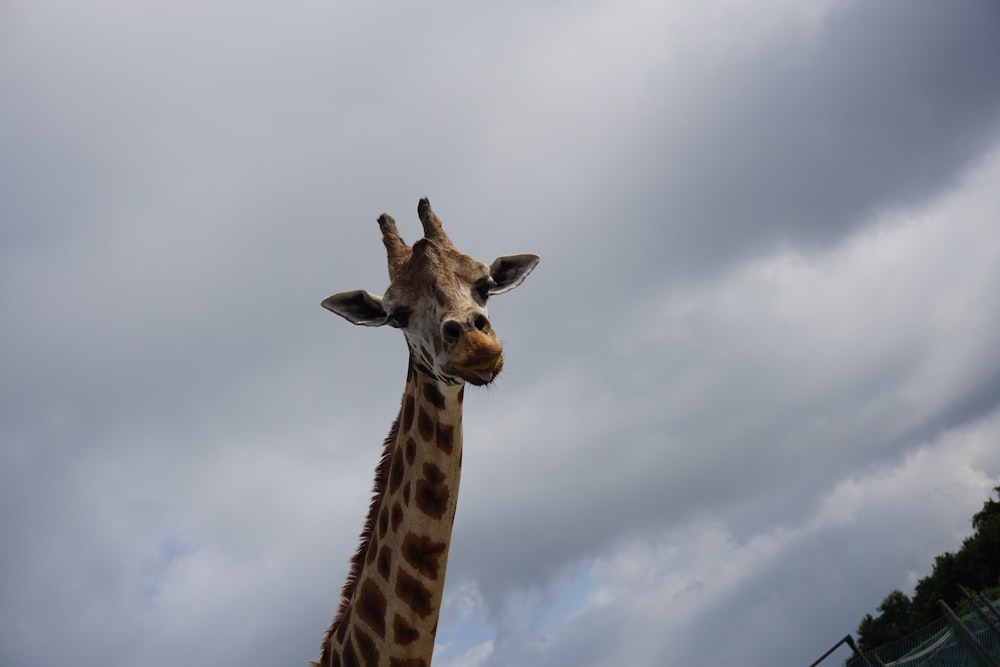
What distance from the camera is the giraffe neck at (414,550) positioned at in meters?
7.88

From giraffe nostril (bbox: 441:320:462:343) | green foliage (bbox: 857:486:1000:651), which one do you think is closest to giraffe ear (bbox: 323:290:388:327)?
giraffe nostril (bbox: 441:320:462:343)

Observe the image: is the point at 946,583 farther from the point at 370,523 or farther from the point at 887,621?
the point at 370,523

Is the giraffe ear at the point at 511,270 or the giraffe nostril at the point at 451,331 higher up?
the giraffe ear at the point at 511,270

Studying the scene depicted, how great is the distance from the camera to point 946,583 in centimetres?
5359

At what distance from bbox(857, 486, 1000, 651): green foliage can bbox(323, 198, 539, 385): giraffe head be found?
4759 cm

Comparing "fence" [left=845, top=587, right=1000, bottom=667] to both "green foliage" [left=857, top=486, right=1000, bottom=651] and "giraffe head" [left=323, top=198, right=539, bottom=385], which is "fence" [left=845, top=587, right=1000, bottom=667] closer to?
"giraffe head" [left=323, top=198, right=539, bottom=385]

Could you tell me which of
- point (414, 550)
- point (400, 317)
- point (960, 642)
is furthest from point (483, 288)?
point (960, 642)

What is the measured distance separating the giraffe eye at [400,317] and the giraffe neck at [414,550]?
553 millimetres

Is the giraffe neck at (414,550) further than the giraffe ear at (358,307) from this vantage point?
No

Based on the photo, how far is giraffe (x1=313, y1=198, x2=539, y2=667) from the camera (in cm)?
782

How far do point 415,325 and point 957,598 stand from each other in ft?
182

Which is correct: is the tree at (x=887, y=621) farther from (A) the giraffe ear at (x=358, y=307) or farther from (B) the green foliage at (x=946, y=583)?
(A) the giraffe ear at (x=358, y=307)

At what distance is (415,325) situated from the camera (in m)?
8.30

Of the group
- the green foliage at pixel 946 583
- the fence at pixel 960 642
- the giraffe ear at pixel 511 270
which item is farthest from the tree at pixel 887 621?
the giraffe ear at pixel 511 270
